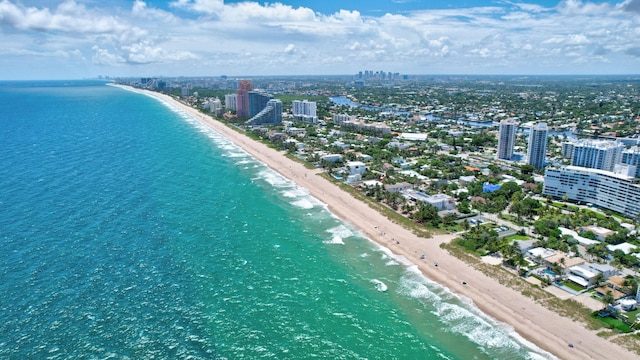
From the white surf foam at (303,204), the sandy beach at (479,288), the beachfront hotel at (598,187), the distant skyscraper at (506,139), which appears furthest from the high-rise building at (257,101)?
the beachfront hotel at (598,187)

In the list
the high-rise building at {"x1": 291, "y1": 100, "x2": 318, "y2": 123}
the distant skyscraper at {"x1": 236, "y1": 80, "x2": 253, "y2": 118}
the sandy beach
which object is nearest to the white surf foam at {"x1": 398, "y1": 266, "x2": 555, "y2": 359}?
the sandy beach

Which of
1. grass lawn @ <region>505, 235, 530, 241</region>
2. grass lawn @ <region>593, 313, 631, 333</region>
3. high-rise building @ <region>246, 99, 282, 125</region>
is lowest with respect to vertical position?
grass lawn @ <region>593, 313, 631, 333</region>

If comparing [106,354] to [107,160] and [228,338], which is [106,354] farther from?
[107,160]

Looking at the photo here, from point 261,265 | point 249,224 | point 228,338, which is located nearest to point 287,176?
point 249,224

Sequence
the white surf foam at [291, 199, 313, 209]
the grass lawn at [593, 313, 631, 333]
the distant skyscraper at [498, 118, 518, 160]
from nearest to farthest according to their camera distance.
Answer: the grass lawn at [593, 313, 631, 333], the white surf foam at [291, 199, 313, 209], the distant skyscraper at [498, 118, 518, 160]

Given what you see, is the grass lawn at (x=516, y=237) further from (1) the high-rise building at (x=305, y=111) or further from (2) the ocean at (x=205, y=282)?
(1) the high-rise building at (x=305, y=111)

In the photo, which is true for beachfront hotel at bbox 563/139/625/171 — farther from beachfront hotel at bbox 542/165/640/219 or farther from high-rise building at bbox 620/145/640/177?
beachfront hotel at bbox 542/165/640/219

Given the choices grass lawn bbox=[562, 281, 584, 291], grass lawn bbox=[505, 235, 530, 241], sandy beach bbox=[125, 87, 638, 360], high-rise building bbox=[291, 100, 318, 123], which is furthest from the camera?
high-rise building bbox=[291, 100, 318, 123]

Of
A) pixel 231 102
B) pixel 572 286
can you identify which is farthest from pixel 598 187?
pixel 231 102
